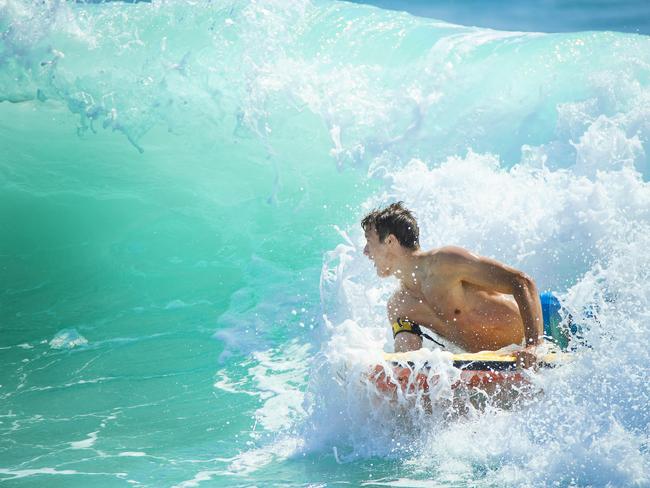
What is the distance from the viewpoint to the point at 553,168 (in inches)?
348

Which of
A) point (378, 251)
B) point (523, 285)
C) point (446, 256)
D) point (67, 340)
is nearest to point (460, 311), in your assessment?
point (446, 256)

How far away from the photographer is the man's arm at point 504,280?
13.4 feet

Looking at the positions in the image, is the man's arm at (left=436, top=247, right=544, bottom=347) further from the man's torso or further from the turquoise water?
the turquoise water

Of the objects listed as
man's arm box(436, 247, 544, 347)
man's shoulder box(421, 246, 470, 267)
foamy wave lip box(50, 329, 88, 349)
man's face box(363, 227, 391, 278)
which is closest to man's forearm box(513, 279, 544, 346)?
man's arm box(436, 247, 544, 347)

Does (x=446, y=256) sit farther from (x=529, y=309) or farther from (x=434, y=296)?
(x=529, y=309)

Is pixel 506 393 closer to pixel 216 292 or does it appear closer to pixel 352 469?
pixel 352 469

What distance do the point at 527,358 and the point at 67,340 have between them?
13.4ft

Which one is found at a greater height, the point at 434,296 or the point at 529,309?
the point at 434,296

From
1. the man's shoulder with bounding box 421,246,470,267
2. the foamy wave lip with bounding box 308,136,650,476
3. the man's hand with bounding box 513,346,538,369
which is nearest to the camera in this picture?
the foamy wave lip with bounding box 308,136,650,476

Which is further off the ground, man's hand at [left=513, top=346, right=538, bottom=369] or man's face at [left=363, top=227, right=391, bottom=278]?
man's face at [left=363, top=227, right=391, bottom=278]

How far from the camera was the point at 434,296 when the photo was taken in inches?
173

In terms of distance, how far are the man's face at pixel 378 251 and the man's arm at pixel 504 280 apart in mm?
337

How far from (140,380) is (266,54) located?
4905 mm

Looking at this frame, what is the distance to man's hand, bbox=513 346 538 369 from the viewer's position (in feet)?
13.3
